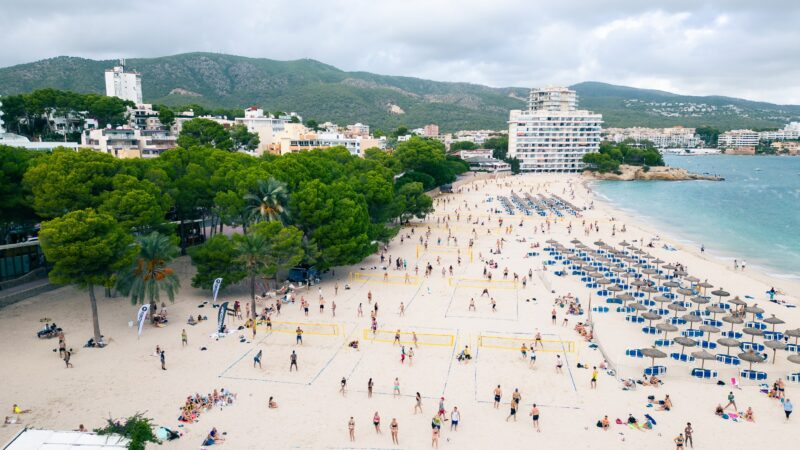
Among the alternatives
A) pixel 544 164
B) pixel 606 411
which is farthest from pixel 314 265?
pixel 544 164

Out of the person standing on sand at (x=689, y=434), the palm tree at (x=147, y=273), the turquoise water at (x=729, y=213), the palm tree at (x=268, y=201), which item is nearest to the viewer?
the person standing on sand at (x=689, y=434)

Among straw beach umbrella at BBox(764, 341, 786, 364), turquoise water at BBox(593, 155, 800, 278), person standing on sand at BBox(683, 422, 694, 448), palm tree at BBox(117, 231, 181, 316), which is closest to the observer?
person standing on sand at BBox(683, 422, 694, 448)

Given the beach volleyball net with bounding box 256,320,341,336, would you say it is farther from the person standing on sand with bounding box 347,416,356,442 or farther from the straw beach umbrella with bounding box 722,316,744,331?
the straw beach umbrella with bounding box 722,316,744,331

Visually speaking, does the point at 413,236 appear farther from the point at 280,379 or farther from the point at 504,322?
the point at 280,379

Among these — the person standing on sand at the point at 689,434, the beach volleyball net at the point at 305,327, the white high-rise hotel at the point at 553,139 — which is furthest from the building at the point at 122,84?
the person standing on sand at the point at 689,434

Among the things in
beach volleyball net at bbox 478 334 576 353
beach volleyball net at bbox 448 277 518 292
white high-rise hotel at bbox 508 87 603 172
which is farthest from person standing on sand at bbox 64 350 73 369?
white high-rise hotel at bbox 508 87 603 172

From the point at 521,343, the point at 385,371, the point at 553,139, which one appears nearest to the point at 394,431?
the point at 385,371

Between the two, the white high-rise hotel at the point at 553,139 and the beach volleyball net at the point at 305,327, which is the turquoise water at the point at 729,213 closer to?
the white high-rise hotel at the point at 553,139
